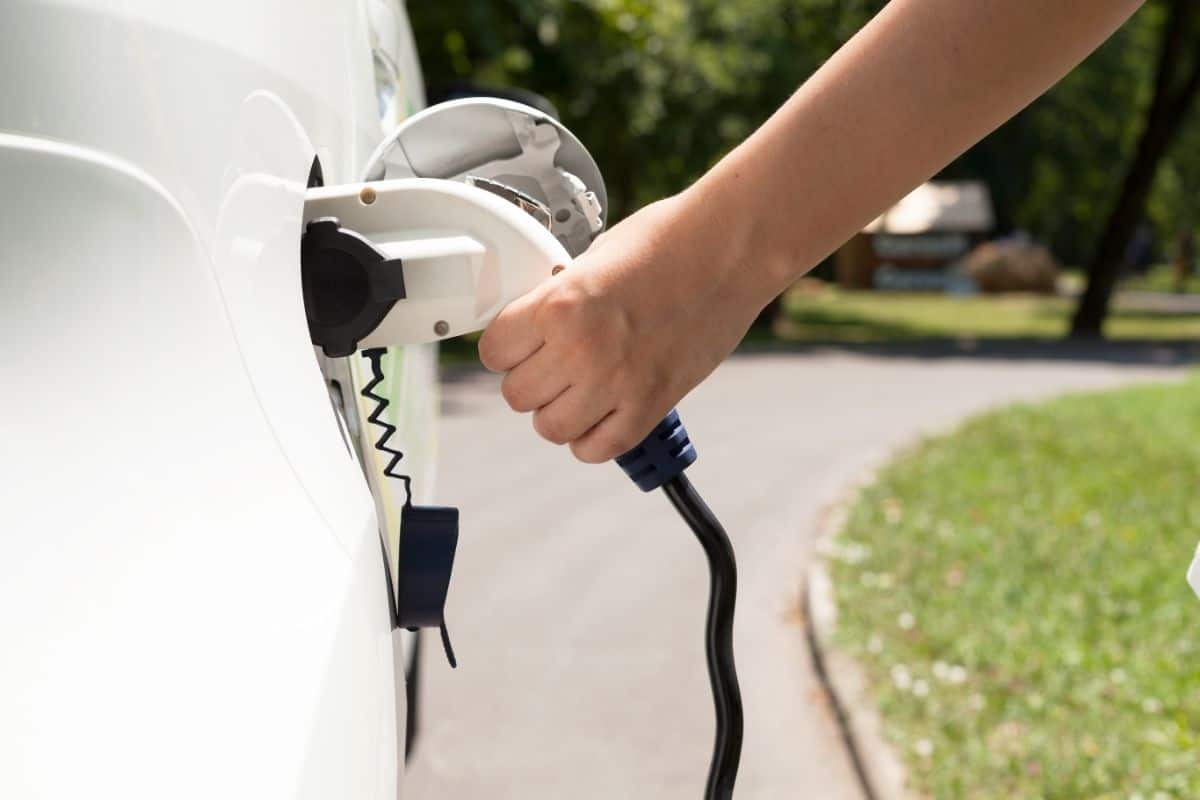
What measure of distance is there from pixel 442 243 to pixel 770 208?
13.6 inches

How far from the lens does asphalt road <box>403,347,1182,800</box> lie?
14.1 feet

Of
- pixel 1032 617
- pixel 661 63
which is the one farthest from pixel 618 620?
pixel 661 63

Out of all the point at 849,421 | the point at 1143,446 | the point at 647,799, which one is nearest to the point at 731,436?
the point at 849,421

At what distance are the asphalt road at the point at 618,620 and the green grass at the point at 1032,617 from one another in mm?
316

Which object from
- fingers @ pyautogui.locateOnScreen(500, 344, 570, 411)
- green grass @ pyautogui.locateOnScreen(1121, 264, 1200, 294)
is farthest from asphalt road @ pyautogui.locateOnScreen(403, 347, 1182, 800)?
green grass @ pyautogui.locateOnScreen(1121, 264, 1200, 294)

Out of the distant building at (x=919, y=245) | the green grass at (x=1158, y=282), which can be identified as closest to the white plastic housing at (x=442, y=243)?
the distant building at (x=919, y=245)

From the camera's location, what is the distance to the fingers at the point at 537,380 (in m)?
1.42

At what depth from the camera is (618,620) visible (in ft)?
19.2

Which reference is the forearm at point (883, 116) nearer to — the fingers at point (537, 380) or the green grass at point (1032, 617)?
the fingers at point (537, 380)

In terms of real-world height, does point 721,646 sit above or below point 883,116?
below

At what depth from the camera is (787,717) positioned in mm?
4750

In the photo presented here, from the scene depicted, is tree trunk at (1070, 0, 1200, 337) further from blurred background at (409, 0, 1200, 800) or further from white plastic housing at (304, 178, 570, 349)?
white plastic housing at (304, 178, 570, 349)

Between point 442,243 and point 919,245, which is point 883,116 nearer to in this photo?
point 442,243

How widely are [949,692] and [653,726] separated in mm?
950
